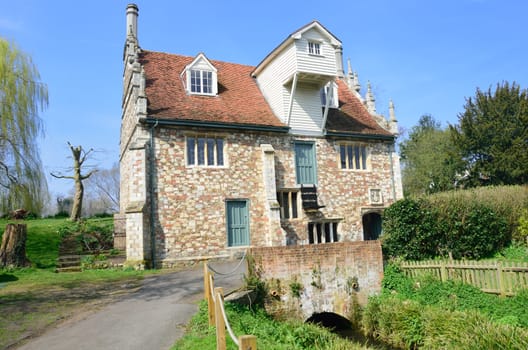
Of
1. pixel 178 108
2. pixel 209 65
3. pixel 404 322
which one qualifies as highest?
pixel 209 65

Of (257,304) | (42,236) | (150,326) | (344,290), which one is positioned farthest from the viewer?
(42,236)

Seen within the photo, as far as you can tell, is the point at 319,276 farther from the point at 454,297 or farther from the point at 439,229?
the point at 439,229

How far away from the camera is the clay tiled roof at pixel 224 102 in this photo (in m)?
18.9

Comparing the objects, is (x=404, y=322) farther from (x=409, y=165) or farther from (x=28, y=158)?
(x=409, y=165)

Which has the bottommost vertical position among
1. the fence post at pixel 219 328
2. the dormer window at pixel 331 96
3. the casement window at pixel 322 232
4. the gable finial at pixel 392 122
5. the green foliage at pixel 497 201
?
the fence post at pixel 219 328

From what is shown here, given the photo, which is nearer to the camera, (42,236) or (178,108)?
(178,108)

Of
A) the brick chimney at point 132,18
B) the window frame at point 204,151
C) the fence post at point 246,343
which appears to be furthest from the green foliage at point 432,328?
the brick chimney at point 132,18

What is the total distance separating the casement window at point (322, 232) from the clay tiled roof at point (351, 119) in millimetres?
5202

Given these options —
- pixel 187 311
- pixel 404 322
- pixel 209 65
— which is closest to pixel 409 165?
pixel 209 65

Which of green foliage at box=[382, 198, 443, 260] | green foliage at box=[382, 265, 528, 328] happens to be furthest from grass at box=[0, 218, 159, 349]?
green foliage at box=[382, 198, 443, 260]

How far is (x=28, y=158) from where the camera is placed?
19.2 meters

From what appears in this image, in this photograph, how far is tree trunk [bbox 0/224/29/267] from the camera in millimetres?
15586

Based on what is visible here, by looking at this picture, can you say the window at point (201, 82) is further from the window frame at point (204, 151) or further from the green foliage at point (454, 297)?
the green foliage at point (454, 297)

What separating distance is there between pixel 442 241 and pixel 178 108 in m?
13.5
